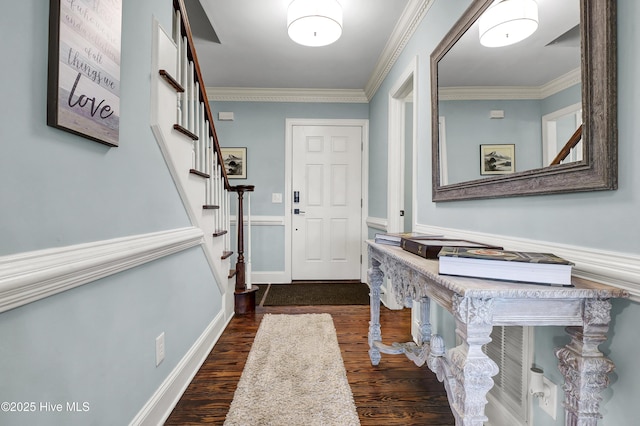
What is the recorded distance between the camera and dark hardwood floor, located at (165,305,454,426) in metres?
1.45

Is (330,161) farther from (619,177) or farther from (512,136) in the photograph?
(619,177)

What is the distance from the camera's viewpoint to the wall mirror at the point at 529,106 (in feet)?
2.73

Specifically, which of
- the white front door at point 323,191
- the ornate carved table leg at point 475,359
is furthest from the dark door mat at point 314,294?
the ornate carved table leg at point 475,359

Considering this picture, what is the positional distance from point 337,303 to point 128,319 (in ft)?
7.28

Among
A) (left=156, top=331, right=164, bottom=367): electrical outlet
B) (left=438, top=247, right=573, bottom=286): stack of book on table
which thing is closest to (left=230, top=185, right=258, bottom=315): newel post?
(left=156, top=331, right=164, bottom=367): electrical outlet

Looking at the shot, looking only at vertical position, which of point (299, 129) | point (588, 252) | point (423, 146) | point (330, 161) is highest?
point (299, 129)

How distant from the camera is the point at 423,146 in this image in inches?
82.7

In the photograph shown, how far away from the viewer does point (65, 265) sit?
84 centimetres

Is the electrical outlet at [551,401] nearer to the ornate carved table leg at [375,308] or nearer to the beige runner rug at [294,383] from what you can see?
the beige runner rug at [294,383]

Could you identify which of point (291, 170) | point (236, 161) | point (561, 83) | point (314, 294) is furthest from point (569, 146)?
point (236, 161)

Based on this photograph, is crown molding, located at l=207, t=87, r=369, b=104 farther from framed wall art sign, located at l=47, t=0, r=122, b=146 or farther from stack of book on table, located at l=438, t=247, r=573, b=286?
stack of book on table, located at l=438, t=247, r=573, b=286

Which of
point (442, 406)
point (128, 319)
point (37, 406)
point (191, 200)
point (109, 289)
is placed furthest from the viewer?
point (191, 200)

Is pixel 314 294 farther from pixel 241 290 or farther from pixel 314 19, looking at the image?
pixel 314 19

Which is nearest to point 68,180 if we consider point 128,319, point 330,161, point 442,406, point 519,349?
point 128,319
